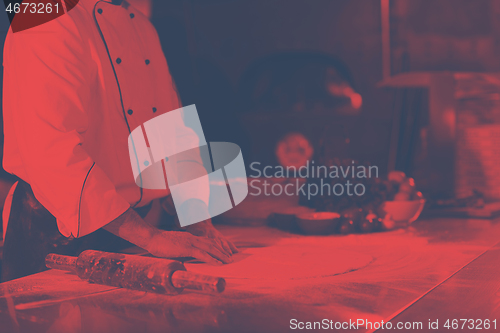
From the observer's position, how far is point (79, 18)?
1.03 meters

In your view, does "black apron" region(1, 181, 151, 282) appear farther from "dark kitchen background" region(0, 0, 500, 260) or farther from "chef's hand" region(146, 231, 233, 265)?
"dark kitchen background" region(0, 0, 500, 260)

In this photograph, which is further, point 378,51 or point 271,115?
point 271,115

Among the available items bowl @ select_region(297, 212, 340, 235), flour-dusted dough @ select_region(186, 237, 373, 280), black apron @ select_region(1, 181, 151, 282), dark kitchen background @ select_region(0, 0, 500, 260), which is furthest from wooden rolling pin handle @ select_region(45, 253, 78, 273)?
dark kitchen background @ select_region(0, 0, 500, 260)

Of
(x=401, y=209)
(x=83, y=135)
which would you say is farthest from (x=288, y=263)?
(x=401, y=209)

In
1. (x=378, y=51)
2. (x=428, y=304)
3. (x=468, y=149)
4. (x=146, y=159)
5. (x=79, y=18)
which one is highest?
(x=79, y=18)

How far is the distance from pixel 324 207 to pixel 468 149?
3.88ft

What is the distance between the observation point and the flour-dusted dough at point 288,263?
97 centimetres

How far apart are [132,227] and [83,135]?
234 mm

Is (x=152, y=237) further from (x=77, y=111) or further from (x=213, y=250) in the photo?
(x=77, y=111)

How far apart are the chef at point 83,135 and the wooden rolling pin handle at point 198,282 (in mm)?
174

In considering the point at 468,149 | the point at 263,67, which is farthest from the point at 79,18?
the point at 468,149

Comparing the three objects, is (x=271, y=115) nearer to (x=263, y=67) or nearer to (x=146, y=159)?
(x=263, y=67)

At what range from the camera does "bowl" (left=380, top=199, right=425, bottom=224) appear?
160cm

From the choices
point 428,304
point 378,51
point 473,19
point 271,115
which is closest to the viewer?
point 428,304
